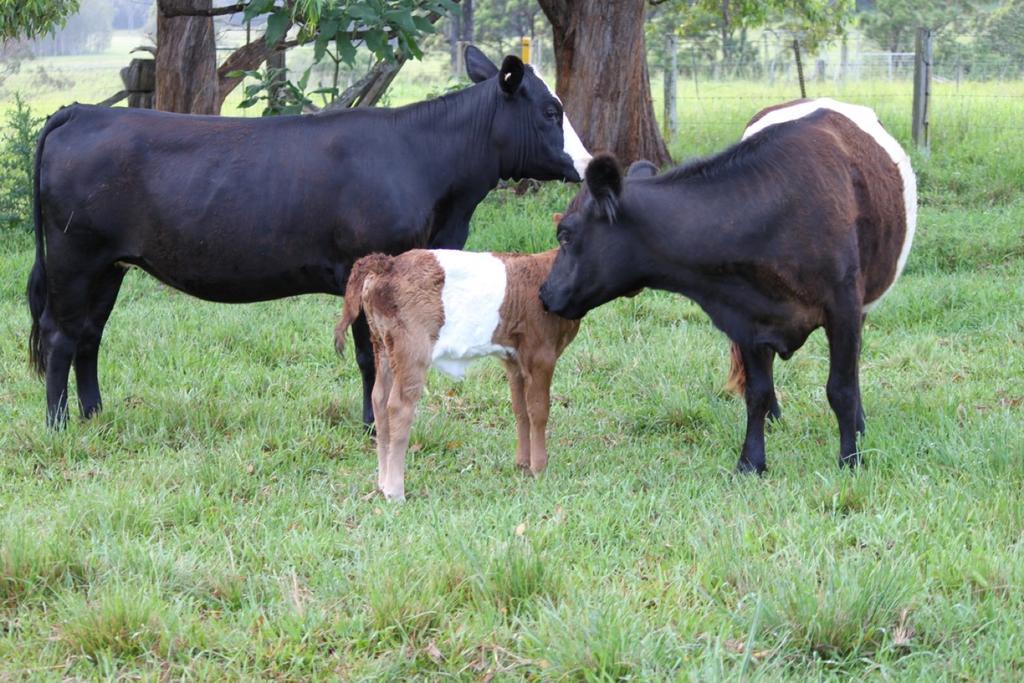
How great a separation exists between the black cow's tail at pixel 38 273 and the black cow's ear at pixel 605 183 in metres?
2.78

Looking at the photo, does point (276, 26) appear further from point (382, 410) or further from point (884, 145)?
point (884, 145)

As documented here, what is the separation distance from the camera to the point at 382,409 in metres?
5.22

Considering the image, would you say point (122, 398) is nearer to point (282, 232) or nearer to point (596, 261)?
point (282, 232)

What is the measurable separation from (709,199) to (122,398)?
3290mm

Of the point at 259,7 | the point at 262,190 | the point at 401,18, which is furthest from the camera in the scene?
the point at 259,7

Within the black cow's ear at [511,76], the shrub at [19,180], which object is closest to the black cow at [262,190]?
the black cow's ear at [511,76]

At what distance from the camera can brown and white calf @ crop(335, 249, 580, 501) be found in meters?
5.02

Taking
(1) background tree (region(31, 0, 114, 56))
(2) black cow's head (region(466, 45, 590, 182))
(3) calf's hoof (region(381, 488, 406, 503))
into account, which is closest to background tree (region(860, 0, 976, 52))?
(1) background tree (region(31, 0, 114, 56))

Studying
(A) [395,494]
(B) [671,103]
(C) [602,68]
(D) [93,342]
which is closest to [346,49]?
(D) [93,342]

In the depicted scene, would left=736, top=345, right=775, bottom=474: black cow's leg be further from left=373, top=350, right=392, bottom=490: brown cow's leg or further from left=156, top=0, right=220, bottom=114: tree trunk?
left=156, top=0, right=220, bottom=114: tree trunk

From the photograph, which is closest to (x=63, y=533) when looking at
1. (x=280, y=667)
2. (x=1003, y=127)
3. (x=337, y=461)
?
(x=280, y=667)

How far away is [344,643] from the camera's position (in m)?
3.58

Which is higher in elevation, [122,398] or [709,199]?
[709,199]

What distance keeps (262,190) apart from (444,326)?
1.42 metres
